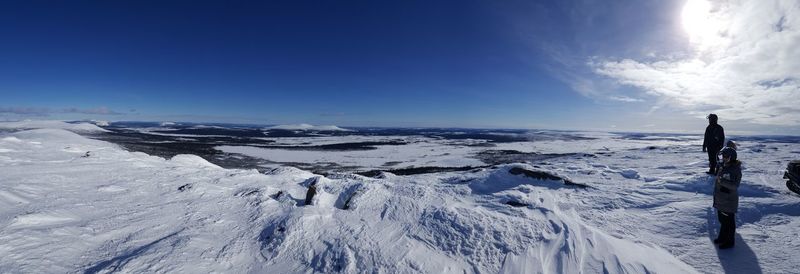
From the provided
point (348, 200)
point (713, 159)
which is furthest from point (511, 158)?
point (348, 200)

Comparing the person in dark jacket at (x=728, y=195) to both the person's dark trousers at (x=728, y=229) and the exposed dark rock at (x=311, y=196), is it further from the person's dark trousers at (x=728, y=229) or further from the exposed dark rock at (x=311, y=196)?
the exposed dark rock at (x=311, y=196)

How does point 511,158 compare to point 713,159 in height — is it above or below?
below

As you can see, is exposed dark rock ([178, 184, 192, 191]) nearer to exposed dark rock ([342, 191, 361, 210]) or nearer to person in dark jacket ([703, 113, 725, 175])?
exposed dark rock ([342, 191, 361, 210])

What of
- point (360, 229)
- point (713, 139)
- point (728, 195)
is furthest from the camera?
point (713, 139)

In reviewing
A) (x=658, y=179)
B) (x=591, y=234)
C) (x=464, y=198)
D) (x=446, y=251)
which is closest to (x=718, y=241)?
(x=591, y=234)

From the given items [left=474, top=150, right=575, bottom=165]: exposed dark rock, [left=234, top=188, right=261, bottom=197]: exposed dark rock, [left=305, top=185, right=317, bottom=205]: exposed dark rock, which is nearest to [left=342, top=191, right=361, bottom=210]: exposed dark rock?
[left=305, top=185, right=317, bottom=205]: exposed dark rock

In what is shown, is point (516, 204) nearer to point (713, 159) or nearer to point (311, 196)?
point (311, 196)
